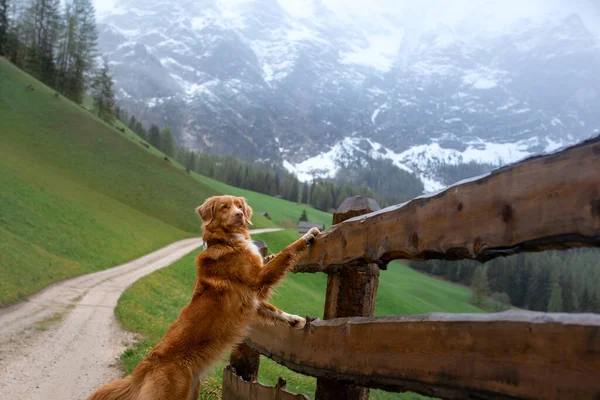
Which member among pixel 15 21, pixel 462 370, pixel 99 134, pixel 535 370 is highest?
pixel 15 21

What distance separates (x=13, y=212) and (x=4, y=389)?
23.3 meters

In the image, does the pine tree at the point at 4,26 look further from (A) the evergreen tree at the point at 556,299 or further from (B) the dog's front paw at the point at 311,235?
(A) the evergreen tree at the point at 556,299

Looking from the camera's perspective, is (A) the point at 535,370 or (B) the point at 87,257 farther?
(B) the point at 87,257

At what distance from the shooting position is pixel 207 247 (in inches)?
228

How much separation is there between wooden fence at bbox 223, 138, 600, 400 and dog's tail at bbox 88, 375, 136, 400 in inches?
76.3

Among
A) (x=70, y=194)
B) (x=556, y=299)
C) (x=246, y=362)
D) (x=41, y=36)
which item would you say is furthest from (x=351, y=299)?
(x=41, y=36)

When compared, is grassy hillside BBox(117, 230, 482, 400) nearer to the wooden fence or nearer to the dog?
the dog

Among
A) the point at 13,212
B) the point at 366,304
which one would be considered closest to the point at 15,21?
the point at 13,212

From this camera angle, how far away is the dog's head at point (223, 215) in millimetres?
5855

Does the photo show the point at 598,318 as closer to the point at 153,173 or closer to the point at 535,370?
the point at 535,370

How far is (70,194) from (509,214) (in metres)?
45.2

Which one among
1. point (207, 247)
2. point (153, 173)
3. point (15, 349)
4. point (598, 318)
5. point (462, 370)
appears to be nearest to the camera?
point (598, 318)

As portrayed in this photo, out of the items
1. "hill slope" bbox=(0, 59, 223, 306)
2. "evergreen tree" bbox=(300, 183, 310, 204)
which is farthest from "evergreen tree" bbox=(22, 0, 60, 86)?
"evergreen tree" bbox=(300, 183, 310, 204)

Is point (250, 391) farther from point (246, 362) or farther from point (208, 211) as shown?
point (208, 211)
